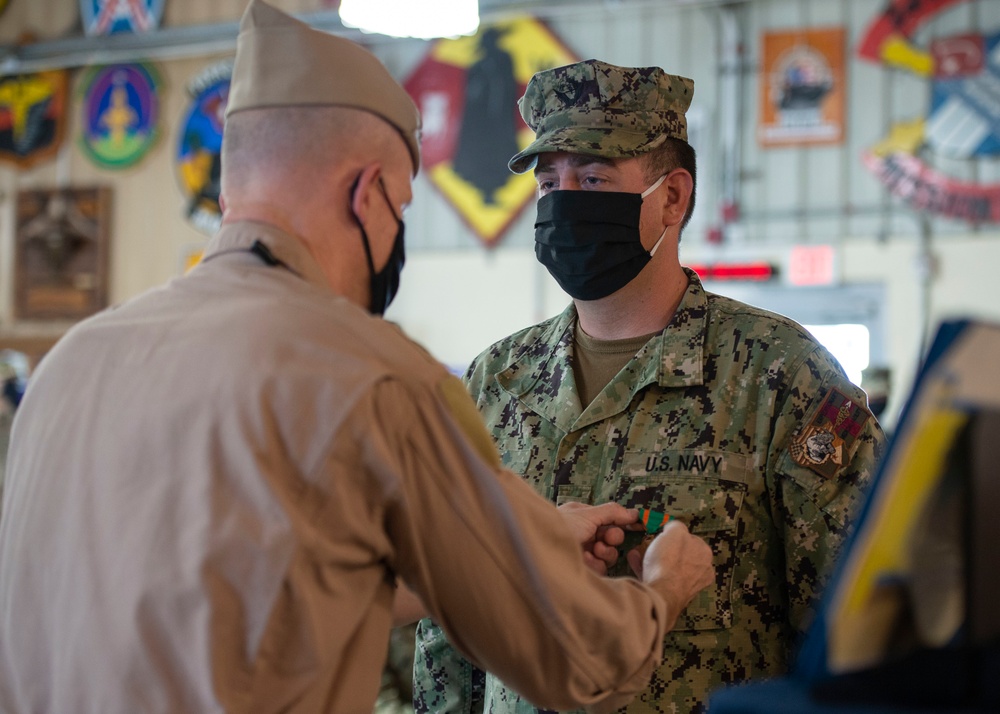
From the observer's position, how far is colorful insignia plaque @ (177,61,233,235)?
10.1m

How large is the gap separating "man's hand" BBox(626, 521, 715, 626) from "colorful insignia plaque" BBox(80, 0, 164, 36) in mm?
9556

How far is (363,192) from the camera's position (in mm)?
1544

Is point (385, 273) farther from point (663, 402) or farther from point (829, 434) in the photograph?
point (829, 434)

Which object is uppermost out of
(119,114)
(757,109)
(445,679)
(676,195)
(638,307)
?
(119,114)

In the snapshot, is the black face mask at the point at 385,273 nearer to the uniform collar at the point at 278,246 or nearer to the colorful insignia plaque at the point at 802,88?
the uniform collar at the point at 278,246

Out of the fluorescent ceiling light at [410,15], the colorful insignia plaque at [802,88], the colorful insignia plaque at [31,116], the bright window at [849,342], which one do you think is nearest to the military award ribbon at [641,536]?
the fluorescent ceiling light at [410,15]

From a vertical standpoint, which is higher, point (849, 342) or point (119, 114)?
point (119, 114)

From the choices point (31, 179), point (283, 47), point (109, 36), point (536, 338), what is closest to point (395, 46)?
point (109, 36)

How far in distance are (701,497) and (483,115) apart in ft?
24.2

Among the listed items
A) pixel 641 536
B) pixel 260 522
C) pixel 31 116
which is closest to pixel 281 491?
pixel 260 522

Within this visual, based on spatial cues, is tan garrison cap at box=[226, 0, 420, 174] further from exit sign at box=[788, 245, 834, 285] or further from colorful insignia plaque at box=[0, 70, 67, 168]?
colorful insignia plaque at box=[0, 70, 67, 168]

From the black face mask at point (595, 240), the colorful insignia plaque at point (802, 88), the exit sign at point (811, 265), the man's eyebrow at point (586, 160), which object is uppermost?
the colorful insignia plaque at point (802, 88)

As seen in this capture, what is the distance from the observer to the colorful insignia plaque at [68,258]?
1046cm

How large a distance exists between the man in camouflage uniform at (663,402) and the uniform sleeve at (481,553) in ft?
2.07
